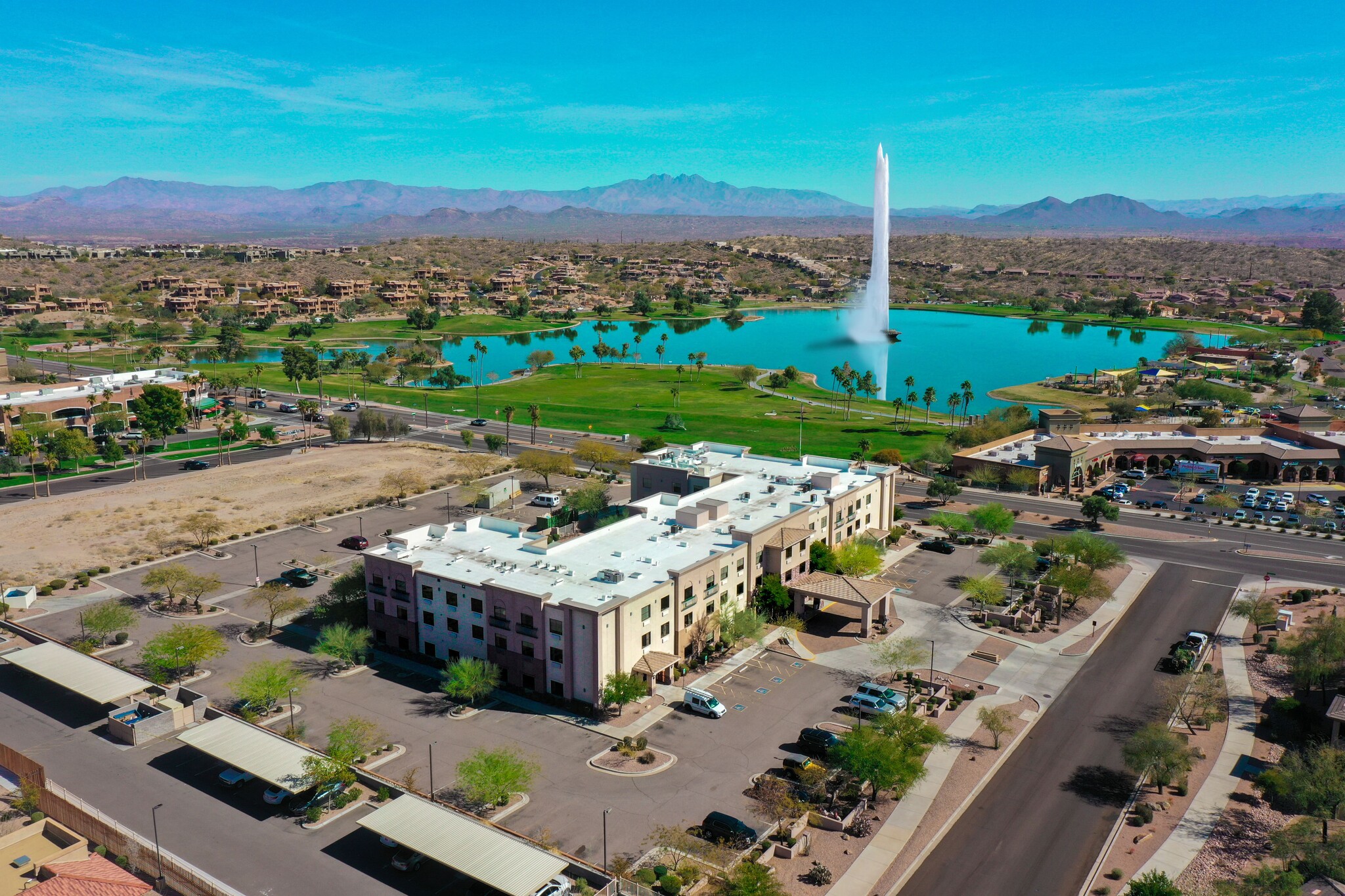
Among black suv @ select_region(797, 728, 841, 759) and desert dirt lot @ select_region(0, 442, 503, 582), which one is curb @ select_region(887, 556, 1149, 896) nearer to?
black suv @ select_region(797, 728, 841, 759)

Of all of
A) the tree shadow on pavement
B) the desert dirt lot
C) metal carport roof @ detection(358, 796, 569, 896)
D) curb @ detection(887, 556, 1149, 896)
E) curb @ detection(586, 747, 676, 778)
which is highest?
the desert dirt lot

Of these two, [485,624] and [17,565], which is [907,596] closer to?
[485,624]

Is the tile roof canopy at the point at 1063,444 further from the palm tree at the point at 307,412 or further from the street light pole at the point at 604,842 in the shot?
the palm tree at the point at 307,412

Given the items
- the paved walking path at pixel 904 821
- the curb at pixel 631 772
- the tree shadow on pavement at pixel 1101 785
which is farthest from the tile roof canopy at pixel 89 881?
the tree shadow on pavement at pixel 1101 785

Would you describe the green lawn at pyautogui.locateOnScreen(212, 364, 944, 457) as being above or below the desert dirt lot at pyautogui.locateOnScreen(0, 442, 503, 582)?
above

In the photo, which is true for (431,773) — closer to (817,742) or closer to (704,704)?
(704,704)

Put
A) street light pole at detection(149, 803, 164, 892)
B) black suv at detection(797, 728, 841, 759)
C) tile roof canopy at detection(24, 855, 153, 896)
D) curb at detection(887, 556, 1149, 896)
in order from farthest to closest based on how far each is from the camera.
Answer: black suv at detection(797, 728, 841, 759), curb at detection(887, 556, 1149, 896), street light pole at detection(149, 803, 164, 892), tile roof canopy at detection(24, 855, 153, 896)

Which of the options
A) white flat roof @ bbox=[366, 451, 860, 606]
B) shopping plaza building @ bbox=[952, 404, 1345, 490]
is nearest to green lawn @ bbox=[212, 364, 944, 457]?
shopping plaza building @ bbox=[952, 404, 1345, 490]
